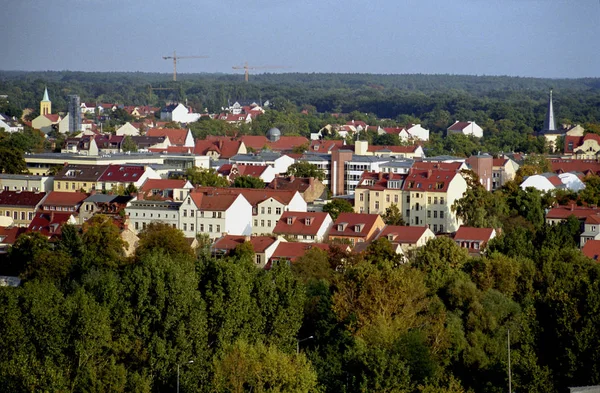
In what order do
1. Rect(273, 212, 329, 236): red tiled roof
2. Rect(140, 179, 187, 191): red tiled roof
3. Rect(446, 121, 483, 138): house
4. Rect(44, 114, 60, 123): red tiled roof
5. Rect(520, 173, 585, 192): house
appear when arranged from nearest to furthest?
1. Rect(273, 212, 329, 236): red tiled roof
2. Rect(140, 179, 187, 191): red tiled roof
3. Rect(520, 173, 585, 192): house
4. Rect(44, 114, 60, 123): red tiled roof
5. Rect(446, 121, 483, 138): house

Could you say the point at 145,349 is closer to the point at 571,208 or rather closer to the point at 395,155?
the point at 571,208

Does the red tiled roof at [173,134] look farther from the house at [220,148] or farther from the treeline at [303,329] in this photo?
the treeline at [303,329]

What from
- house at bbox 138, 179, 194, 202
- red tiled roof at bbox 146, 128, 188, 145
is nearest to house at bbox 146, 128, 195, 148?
red tiled roof at bbox 146, 128, 188, 145

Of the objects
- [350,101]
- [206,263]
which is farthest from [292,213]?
[350,101]

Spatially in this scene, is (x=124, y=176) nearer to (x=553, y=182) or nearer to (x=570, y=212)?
(x=570, y=212)

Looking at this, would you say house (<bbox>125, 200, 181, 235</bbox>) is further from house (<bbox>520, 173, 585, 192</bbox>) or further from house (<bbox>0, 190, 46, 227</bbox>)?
house (<bbox>520, 173, 585, 192</bbox>)

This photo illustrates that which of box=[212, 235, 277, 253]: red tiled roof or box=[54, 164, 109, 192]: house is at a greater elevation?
box=[54, 164, 109, 192]: house

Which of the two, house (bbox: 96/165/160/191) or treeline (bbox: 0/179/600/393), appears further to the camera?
house (bbox: 96/165/160/191)

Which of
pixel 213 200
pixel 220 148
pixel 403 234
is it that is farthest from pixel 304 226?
pixel 220 148
